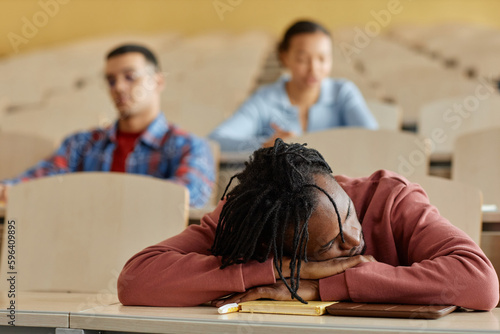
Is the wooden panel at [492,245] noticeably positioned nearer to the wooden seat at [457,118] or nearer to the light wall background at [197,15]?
the wooden seat at [457,118]

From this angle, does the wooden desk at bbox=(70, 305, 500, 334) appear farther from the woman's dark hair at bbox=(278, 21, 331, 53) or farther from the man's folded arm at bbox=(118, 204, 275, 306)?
the woman's dark hair at bbox=(278, 21, 331, 53)

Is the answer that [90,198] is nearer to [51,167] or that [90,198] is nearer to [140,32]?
[51,167]

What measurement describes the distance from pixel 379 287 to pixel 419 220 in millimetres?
185

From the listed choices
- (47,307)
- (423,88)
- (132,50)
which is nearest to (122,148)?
(132,50)

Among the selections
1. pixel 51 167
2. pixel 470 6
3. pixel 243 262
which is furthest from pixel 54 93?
pixel 470 6

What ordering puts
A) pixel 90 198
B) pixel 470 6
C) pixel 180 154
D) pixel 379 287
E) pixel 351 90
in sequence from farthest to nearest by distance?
1. pixel 470 6
2. pixel 351 90
3. pixel 180 154
4. pixel 90 198
5. pixel 379 287

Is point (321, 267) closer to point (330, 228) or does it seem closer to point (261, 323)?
point (330, 228)

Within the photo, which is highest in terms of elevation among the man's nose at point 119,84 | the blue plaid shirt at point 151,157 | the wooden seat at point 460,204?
the man's nose at point 119,84

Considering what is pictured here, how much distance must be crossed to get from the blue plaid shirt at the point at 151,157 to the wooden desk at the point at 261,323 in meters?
1.23

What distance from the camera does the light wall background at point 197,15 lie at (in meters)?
7.54

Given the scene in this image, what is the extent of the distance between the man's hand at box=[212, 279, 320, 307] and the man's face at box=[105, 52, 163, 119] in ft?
4.80

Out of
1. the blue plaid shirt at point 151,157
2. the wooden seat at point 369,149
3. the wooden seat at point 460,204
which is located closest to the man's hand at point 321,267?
the wooden seat at point 460,204

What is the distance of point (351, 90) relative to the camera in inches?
109

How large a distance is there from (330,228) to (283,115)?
183 centimetres
